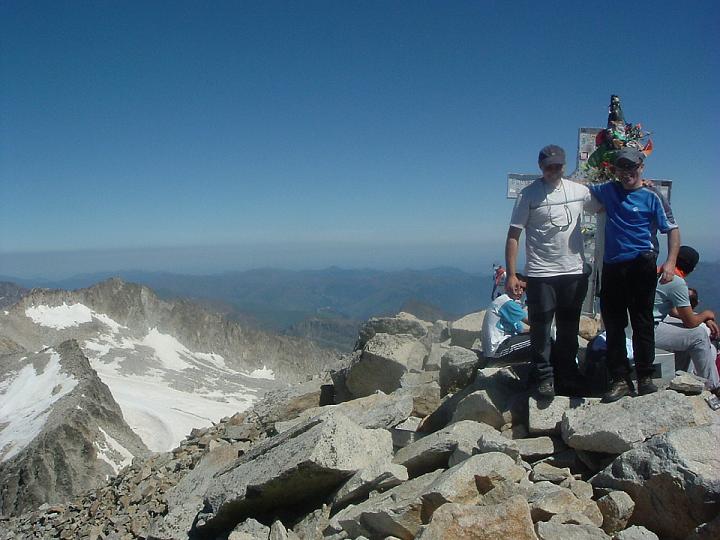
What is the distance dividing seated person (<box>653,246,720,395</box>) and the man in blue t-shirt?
0.99m

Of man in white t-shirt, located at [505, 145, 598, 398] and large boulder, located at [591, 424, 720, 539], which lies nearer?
large boulder, located at [591, 424, 720, 539]

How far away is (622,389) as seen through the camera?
635 cm

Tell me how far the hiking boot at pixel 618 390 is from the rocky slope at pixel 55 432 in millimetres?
23170

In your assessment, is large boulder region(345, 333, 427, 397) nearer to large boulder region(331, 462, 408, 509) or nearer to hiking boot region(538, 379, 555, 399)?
hiking boot region(538, 379, 555, 399)

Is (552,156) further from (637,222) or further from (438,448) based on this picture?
(438,448)

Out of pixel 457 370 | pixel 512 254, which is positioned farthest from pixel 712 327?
pixel 457 370

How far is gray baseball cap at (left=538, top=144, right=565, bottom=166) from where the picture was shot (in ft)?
20.6

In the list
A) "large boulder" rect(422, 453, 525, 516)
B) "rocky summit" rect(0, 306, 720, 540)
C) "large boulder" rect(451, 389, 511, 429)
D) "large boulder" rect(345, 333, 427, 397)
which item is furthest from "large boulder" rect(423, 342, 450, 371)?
"large boulder" rect(422, 453, 525, 516)

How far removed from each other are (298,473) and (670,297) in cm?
512

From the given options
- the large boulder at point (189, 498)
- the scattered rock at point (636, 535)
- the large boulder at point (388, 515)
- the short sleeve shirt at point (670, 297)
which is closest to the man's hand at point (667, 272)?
the short sleeve shirt at point (670, 297)

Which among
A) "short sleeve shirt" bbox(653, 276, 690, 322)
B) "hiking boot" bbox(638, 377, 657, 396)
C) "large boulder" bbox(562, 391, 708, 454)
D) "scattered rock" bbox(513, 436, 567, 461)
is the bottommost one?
"scattered rock" bbox(513, 436, 567, 461)

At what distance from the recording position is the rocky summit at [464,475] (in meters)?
4.49

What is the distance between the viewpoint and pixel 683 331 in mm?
7266

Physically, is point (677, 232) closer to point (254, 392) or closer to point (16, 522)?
point (16, 522)
